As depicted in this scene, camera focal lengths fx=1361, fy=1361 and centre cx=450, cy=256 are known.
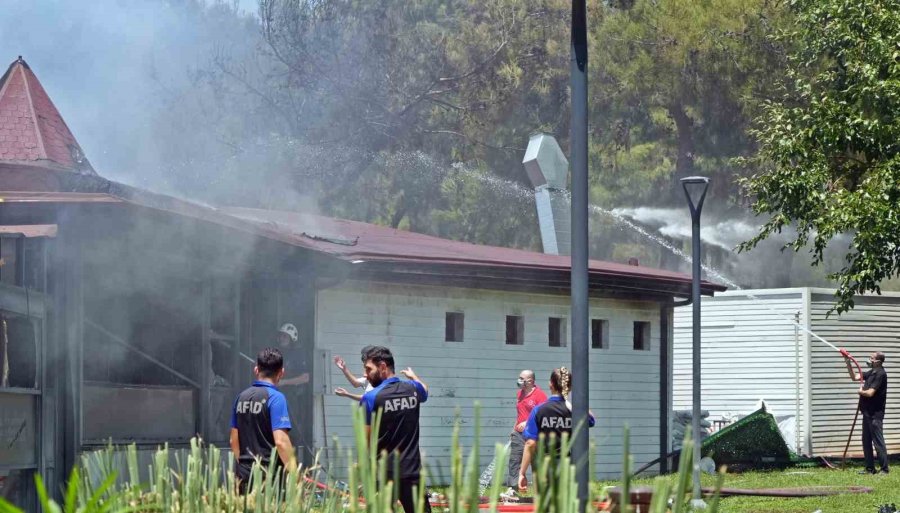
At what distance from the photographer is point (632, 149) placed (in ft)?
123

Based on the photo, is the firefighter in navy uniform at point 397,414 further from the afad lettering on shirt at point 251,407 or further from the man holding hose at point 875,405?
the man holding hose at point 875,405

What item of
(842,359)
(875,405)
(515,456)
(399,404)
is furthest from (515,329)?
(399,404)

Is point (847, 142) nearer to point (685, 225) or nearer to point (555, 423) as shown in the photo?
point (555, 423)

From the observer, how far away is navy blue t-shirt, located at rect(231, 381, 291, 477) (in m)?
8.36

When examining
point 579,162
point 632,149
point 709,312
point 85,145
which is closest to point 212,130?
point 85,145

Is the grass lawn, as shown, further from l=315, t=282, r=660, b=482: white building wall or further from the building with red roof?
the building with red roof

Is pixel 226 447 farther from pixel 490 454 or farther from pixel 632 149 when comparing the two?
pixel 632 149

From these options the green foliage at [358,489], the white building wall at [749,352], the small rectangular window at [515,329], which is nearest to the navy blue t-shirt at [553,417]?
the green foliage at [358,489]

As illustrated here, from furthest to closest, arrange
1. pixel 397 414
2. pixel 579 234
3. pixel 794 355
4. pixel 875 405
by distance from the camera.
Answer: pixel 794 355, pixel 875 405, pixel 579 234, pixel 397 414

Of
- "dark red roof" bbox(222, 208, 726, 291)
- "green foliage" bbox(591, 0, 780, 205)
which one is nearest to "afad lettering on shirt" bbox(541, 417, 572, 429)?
"dark red roof" bbox(222, 208, 726, 291)

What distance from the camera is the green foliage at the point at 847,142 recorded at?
16.0 metres

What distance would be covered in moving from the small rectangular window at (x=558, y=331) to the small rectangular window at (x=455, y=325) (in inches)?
67.1

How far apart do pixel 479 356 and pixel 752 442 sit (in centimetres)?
443

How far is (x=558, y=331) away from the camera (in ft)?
61.8
